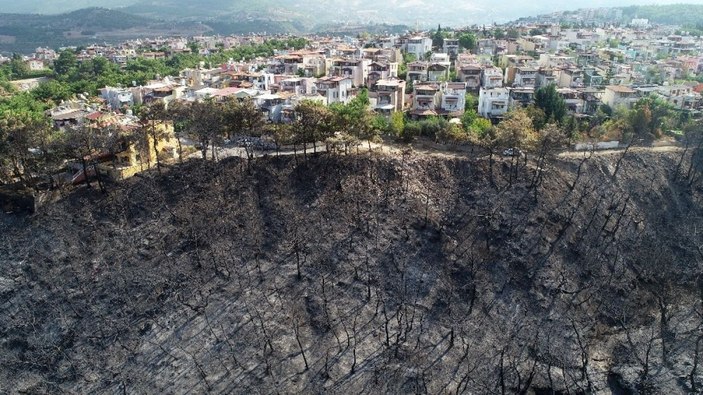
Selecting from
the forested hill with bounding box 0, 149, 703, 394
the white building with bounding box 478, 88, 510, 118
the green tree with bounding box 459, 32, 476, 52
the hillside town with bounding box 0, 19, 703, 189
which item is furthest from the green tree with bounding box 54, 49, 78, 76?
the white building with bounding box 478, 88, 510, 118

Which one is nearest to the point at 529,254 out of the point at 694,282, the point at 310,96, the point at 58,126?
the point at 694,282

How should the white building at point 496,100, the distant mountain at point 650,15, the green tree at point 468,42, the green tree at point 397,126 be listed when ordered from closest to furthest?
1. the green tree at point 397,126
2. the white building at point 496,100
3. the green tree at point 468,42
4. the distant mountain at point 650,15

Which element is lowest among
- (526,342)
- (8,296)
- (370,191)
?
(526,342)

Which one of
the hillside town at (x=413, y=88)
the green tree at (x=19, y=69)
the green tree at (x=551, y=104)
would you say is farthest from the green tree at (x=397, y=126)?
the green tree at (x=19, y=69)

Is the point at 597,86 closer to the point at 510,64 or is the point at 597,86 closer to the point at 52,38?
the point at 510,64

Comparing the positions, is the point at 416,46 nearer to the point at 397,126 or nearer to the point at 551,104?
the point at 551,104

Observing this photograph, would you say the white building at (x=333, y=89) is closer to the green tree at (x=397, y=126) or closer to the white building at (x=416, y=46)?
the green tree at (x=397, y=126)
